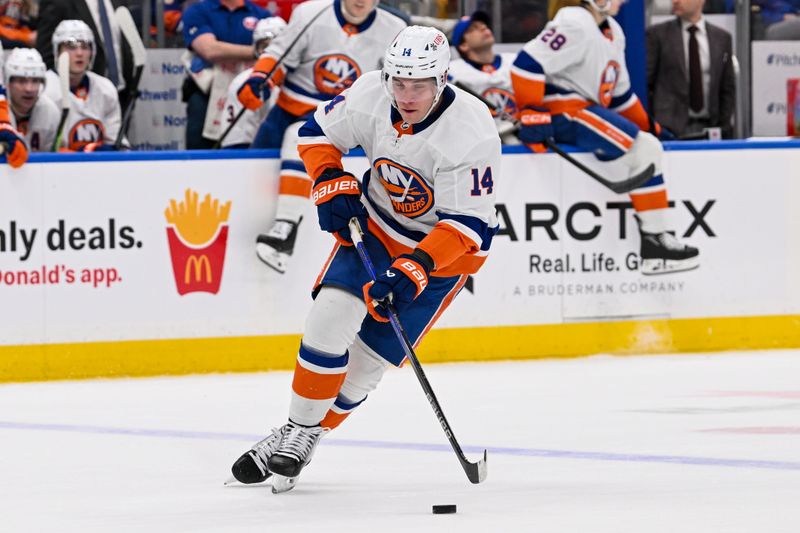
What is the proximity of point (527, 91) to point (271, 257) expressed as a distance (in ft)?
4.53

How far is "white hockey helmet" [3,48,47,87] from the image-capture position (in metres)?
6.95

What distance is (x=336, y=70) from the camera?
7.19 metres

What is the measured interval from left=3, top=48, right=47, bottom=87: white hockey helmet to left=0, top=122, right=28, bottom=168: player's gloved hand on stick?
1.21ft

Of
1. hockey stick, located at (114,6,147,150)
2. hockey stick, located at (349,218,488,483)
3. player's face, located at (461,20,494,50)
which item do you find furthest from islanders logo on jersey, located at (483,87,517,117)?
hockey stick, located at (349,218,488,483)

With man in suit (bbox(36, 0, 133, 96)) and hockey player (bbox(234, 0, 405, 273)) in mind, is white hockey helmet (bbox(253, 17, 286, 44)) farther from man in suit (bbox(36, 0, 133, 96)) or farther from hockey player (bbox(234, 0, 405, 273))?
man in suit (bbox(36, 0, 133, 96))

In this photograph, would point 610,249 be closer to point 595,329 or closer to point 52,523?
point 595,329

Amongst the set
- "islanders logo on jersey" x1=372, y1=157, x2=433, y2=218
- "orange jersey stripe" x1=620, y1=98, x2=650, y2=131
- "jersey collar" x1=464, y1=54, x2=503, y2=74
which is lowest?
"orange jersey stripe" x1=620, y1=98, x2=650, y2=131

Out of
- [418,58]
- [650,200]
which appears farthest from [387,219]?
[650,200]

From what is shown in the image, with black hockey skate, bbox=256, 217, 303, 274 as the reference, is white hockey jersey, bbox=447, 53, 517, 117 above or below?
above

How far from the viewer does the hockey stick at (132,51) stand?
7449 millimetres

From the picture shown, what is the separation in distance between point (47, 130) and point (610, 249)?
2.58 metres

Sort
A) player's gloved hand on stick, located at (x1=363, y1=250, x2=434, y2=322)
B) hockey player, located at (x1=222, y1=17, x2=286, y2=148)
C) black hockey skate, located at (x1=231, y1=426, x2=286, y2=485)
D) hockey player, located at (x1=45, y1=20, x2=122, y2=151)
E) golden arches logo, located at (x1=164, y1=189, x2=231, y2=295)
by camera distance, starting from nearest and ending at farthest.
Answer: player's gloved hand on stick, located at (x1=363, y1=250, x2=434, y2=322) < black hockey skate, located at (x1=231, y1=426, x2=286, y2=485) < golden arches logo, located at (x1=164, y1=189, x2=231, y2=295) < hockey player, located at (x1=45, y1=20, x2=122, y2=151) < hockey player, located at (x1=222, y1=17, x2=286, y2=148)

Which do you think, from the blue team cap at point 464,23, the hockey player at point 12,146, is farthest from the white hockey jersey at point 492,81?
the hockey player at point 12,146

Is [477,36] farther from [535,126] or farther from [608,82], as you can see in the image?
[608,82]
